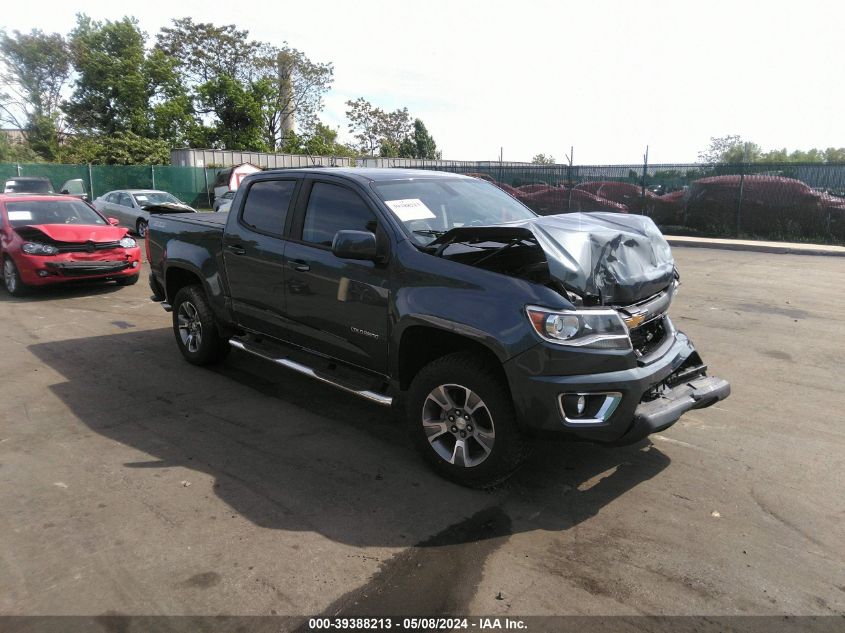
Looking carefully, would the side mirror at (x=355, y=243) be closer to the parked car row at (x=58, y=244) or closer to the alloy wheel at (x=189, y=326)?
the alloy wheel at (x=189, y=326)

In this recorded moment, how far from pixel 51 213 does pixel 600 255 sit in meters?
10.1

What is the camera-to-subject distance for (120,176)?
1196 inches

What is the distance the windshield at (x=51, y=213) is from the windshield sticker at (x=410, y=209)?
329 inches

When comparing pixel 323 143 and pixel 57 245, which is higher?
pixel 323 143

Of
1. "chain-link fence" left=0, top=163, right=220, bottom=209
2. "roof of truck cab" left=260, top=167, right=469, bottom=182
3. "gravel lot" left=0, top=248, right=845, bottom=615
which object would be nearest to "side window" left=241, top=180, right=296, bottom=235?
"roof of truck cab" left=260, top=167, right=469, bottom=182

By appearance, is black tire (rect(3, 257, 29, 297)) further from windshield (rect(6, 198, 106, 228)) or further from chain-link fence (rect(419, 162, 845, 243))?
chain-link fence (rect(419, 162, 845, 243))

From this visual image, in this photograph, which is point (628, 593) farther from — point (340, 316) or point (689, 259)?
point (689, 259)

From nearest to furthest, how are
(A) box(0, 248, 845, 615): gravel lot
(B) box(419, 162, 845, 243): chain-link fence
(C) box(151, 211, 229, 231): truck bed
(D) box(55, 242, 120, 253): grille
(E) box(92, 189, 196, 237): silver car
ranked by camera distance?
(A) box(0, 248, 845, 615): gravel lot → (C) box(151, 211, 229, 231): truck bed → (D) box(55, 242, 120, 253): grille → (B) box(419, 162, 845, 243): chain-link fence → (E) box(92, 189, 196, 237): silver car

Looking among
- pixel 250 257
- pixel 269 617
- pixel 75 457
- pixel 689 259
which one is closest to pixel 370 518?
pixel 269 617

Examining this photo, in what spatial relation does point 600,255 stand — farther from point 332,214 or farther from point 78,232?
point 78,232

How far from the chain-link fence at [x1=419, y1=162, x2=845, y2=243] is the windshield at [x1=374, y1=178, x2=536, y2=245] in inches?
622

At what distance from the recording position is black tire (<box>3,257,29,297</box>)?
32.2ft

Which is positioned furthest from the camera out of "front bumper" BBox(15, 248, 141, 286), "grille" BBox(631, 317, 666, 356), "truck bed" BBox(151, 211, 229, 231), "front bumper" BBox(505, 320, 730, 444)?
"front bumper" BBox(15, 248, 141, 286)

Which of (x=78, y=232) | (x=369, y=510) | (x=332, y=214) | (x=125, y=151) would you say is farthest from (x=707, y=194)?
(x=125, y=151)
